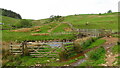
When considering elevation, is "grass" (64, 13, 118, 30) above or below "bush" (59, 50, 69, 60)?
above

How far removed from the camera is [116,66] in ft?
34.8

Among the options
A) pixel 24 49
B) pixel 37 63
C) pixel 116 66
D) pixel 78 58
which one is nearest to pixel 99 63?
pixel 116 66

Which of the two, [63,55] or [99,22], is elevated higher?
[99,22]

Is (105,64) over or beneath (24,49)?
beneath

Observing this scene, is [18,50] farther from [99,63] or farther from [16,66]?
[99,63]

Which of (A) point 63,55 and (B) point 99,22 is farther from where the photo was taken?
(B) point 99,22

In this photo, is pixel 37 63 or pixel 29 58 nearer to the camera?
pixel 37 63

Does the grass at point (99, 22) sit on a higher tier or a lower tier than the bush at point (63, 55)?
higher

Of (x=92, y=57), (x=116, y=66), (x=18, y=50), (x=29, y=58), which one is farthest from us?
(x=18, y=50)

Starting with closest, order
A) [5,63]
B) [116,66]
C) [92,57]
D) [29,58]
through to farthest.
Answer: [116,66] < [5,63] < [92,57] < [29,58]

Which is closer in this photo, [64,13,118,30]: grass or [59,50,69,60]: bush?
[59,50,69,60]: bush

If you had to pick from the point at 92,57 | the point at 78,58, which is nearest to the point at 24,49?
the point at 78,58

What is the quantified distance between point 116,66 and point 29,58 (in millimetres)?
11062

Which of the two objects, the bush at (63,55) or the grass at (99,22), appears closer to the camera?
the bush at (63,55)
